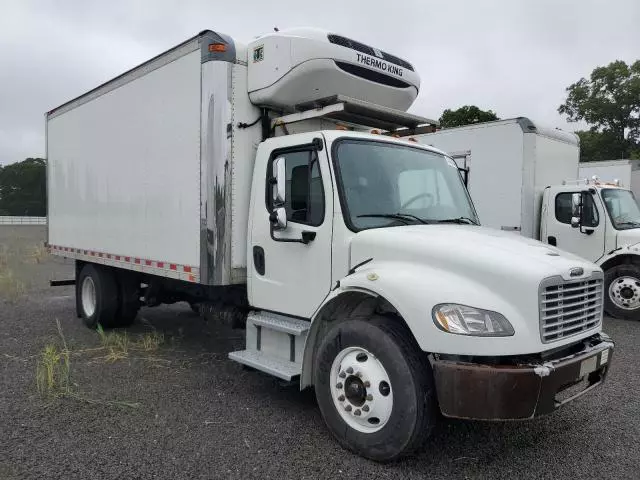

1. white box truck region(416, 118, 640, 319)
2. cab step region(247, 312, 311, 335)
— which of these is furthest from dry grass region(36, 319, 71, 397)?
white box truck region(416, 118, 640, 319)

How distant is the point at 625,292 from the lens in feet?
31.0

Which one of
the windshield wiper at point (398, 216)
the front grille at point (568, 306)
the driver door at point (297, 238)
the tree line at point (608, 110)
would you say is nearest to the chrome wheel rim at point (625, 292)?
the front grille at point (568, 306)

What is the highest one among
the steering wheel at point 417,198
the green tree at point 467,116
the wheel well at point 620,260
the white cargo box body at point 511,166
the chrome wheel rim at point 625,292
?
the green tree at point 467,116

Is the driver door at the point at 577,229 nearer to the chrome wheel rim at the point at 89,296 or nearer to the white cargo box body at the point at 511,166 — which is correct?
the white cargo box body at the point at 511,166

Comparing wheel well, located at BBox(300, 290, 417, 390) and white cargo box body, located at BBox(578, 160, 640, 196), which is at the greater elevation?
white cargo box body, located at BBox(578, 160, 640, 196)

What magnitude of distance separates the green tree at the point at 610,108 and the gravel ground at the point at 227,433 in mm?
38703

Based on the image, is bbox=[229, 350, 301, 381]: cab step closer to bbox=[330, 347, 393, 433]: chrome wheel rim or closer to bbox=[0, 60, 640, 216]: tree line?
bbox=[330, 347, 393, 433]: chrome wheel rim

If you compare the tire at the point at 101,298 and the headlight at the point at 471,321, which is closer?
the headlight at the point at 471,321

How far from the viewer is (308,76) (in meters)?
5.06

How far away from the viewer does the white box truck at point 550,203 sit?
9.52m

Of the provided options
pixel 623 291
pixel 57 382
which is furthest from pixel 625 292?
pixel 57 382

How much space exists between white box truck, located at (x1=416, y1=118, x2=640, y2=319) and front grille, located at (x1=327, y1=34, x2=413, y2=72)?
160 inches

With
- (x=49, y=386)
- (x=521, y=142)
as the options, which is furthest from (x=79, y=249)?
(x=521, y=142)

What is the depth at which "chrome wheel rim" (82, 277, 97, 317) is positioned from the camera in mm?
8080
